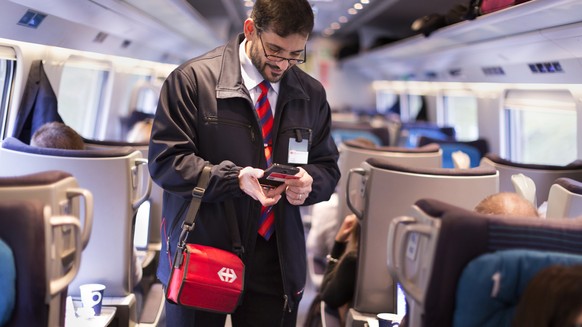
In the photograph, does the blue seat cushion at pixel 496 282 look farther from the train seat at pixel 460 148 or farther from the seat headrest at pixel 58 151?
the train seat at pixel 460 148

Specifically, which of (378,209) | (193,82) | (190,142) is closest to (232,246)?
(190,142)

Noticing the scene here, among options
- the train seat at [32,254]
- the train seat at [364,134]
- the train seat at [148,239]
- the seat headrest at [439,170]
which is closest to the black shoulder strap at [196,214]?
the train seat at [32,254]

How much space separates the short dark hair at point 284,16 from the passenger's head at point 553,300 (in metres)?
1.28

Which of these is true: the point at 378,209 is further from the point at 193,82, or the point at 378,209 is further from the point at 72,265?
the point at 72,265

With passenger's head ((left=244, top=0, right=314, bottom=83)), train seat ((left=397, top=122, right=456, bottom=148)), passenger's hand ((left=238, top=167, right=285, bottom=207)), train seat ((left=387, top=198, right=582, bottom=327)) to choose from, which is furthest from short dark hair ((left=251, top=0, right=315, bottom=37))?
train seat ((left=397, top=122, right=456, bottom=148))

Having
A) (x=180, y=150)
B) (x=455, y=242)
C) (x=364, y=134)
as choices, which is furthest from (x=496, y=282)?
(x=364, y=134)

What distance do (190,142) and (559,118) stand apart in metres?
5.26

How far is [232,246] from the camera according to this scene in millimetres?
2730

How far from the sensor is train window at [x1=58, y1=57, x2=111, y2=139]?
24.9 ft

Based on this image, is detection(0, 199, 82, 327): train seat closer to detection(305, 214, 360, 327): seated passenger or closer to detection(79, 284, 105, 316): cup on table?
detection(79, 284, 105, 316): cup on table

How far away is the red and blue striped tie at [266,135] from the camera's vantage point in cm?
279

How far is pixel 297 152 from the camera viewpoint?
9.21 ft

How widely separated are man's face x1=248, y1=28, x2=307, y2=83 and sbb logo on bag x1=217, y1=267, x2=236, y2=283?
76cm

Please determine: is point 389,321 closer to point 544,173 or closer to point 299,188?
point 299,188
